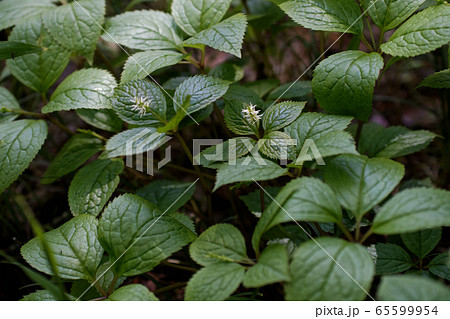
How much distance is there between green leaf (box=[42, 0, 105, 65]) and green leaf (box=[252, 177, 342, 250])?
0.88 metres

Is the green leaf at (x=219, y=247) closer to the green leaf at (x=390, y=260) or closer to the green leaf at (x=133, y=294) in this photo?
the green leaf at (x=133, y=294)

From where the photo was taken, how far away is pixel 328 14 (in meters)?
1.17

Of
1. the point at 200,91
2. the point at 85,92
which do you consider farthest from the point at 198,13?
the point at 85,92

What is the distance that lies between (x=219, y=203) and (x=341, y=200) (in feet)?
2.90

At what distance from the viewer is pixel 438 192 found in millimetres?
869

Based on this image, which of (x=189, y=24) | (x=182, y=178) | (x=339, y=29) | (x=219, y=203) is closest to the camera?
(x=339, y=29)

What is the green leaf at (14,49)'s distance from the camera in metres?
1.29

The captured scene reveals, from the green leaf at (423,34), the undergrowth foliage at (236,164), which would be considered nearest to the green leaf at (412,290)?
the undergrowth foliage at (236,164)

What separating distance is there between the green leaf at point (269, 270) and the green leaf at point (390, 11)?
0.76 m

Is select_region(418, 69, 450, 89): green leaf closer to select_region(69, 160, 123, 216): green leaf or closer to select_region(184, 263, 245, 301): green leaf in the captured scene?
select_region(184, 263, 245, 301): green leaf

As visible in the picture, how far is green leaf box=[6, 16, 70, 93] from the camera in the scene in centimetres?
139

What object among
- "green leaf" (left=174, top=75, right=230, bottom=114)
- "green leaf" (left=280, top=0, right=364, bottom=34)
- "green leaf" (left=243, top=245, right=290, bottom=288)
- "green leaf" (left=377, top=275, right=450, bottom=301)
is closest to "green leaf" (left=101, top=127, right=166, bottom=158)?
"green leaf" (left=174, top=75, right=230, bottom=114)
